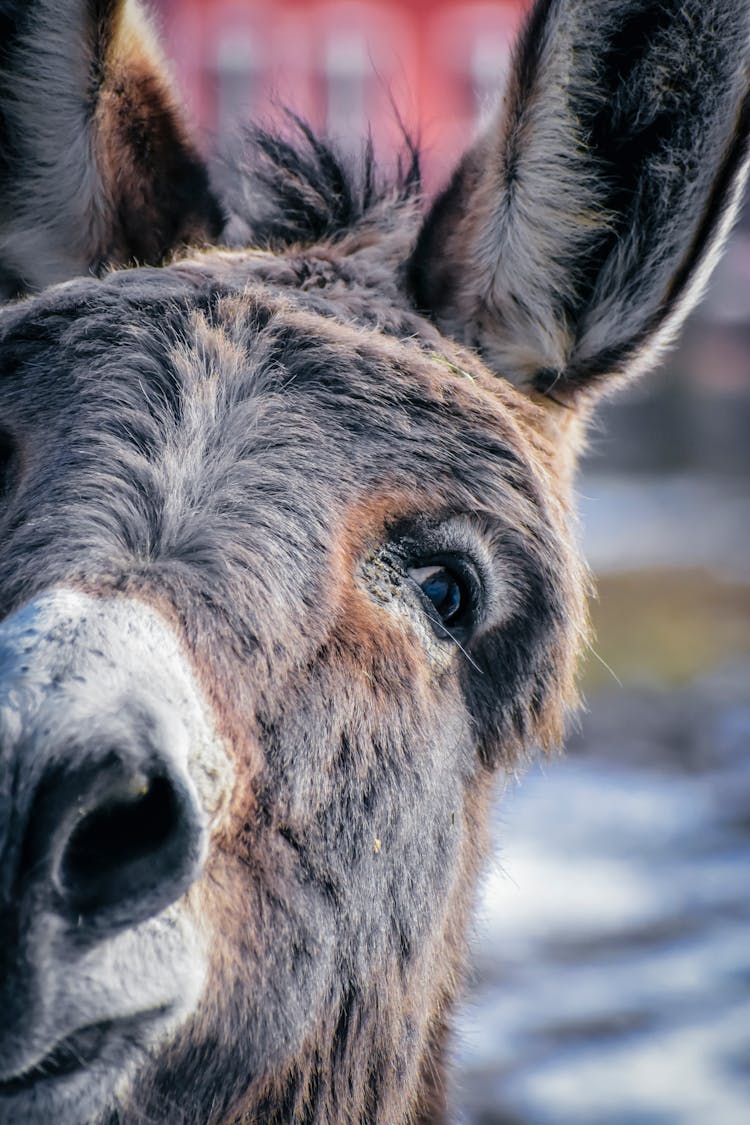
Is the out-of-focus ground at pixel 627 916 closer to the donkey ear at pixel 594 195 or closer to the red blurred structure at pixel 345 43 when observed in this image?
the donkey ear at pixel 594 195

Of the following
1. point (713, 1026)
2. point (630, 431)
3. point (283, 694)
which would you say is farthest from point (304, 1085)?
point (630, 431)

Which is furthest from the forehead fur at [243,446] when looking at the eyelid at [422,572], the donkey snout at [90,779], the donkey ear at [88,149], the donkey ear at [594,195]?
the donkey ear at [88,149]

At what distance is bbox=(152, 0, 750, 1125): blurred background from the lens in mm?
5129

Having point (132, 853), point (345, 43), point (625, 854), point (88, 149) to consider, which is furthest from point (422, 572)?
point (345, 43)

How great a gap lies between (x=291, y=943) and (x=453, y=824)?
0.64 metres

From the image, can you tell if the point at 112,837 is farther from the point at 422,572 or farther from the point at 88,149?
the point at 88,149

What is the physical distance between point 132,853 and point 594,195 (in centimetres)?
218

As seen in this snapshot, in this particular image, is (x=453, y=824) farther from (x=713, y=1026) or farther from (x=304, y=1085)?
(x=713, y=1026)

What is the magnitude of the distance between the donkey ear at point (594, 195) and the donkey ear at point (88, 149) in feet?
2.64

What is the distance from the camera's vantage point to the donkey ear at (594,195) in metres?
3.02

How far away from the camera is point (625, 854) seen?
755 cm

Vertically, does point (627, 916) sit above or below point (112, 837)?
below

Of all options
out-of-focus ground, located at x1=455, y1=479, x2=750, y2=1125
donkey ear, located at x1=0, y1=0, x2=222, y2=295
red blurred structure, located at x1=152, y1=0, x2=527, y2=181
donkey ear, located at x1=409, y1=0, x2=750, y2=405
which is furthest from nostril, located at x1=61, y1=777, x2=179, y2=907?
red blurred structure, located at x1=152, y1=0, x2=527, y2=181

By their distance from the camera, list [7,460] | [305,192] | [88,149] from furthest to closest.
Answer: [305,192]
[88,149]
[7,460]
